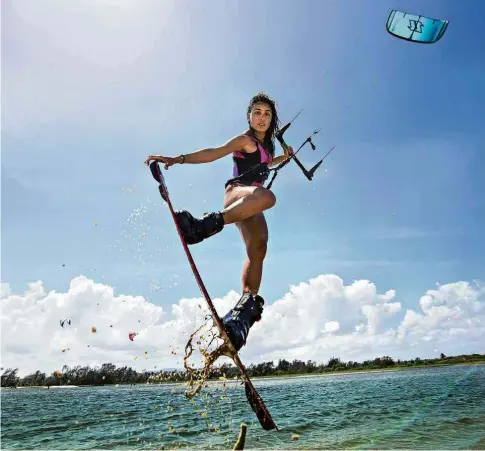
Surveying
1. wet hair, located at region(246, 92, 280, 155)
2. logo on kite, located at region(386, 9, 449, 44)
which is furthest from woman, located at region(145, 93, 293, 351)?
logo on kite, located at region(386, 9, 449, 44)

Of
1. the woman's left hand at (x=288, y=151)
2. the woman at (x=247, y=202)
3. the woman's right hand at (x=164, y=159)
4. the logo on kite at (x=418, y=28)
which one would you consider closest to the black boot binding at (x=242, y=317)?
the woman at (x=247, y=202)

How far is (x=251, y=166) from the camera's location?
6.60 meters

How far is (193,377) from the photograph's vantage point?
5770 millimetres

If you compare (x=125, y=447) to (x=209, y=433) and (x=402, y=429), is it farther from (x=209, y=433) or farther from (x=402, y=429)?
(x=402, y=429)

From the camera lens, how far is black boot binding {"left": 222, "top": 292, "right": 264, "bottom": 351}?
5.21 m

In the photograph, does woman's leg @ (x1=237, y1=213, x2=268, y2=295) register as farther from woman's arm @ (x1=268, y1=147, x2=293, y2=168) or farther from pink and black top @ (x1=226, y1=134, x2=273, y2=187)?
woman's arm @ (x1=268, y1=147, x2=293, y2=168)

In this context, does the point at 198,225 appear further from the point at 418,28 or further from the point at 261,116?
the point at 418,28

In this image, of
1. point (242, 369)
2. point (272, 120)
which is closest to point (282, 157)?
point (272, 120)

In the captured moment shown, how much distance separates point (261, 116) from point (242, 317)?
3.13m

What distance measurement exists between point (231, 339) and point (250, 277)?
3.71 ft

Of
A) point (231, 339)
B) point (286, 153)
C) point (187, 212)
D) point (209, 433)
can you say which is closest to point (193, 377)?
point (231, 339)

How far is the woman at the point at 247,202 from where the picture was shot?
222 inches

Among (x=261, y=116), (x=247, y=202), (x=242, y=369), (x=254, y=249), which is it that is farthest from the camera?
(x=261, y=116)

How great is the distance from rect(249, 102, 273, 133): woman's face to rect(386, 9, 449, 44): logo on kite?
4664 mm
